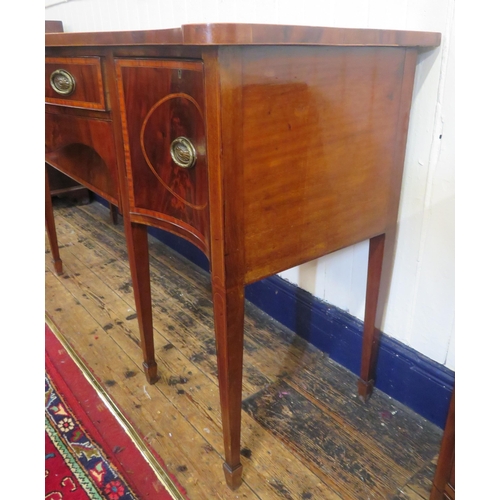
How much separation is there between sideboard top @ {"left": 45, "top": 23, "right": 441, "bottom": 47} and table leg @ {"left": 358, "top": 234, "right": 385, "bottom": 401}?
1.33 ft

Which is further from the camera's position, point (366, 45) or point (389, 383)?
point (389, 383)

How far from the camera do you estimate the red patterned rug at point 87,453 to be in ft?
3.14

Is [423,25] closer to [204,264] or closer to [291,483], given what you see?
[291,483]

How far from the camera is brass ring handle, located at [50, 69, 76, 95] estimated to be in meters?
0.96

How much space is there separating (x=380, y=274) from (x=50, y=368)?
3.11 feet

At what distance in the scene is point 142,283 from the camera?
3.70ft

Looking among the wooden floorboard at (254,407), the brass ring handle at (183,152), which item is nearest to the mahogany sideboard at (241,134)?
the brass ring handle at (183,152)

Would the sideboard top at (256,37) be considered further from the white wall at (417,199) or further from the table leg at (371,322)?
the table leg at (371,322)

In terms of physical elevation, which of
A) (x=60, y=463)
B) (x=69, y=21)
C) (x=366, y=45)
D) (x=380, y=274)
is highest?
(x=69, y=21)

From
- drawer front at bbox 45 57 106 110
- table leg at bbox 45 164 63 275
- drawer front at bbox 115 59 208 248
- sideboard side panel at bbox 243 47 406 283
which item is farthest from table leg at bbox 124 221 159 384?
table leg at bbox 45 164 63 275

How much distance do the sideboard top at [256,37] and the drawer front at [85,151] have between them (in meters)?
0.18

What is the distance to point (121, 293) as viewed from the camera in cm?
172

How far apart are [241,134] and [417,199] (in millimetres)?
520
